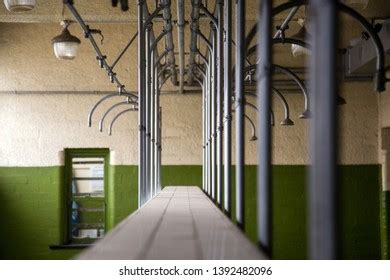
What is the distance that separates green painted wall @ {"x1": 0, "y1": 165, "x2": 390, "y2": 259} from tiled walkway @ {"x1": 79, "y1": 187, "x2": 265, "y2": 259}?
6955 mm

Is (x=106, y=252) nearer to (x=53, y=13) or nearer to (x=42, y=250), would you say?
(x=53, y=13)

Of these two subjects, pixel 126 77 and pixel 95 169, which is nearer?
pixel 126 77

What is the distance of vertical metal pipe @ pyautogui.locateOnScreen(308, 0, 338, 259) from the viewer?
1.18 meters

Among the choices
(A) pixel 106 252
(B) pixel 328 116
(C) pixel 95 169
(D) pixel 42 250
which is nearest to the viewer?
(B) pixel 328 116

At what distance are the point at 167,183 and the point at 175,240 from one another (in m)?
7.82

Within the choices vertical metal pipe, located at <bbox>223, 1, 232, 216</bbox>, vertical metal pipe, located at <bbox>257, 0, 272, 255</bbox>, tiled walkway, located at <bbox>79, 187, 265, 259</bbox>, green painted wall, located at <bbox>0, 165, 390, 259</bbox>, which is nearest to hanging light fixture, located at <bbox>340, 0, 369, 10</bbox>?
vertical metal pipe, located at <bbox>223, 1, 232, 216</bbox>

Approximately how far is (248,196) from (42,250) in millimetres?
2787

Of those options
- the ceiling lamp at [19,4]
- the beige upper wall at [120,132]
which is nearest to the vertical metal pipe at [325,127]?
the ceiling lamp at [19,4]

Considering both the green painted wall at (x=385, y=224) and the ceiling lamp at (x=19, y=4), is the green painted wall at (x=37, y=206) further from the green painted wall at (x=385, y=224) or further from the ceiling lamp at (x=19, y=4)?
the ceiling lamp at (x=19, y=4)

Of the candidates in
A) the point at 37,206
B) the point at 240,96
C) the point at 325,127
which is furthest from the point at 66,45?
the point at 325,127

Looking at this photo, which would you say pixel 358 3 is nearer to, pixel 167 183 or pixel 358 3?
pixel 358 3

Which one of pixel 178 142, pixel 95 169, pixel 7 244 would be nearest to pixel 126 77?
pixel 178 142

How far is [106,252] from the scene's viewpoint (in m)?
1.82

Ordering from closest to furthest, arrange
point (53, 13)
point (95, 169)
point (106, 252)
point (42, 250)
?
point (106, 252), point (53, 13), point (42, 250), point (95, 169)
